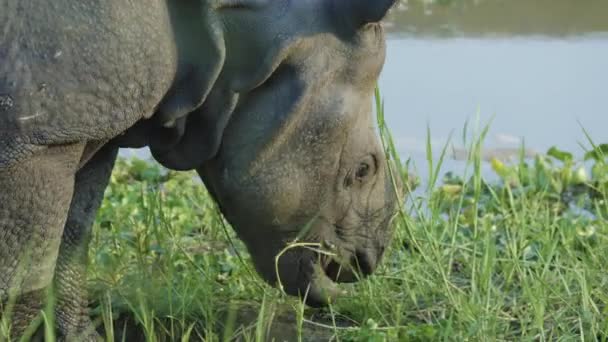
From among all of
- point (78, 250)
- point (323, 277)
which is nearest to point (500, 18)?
point (323, 277)

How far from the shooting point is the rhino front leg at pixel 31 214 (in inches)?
147

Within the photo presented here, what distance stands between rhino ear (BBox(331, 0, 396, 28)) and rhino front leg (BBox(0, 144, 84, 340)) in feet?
2.99

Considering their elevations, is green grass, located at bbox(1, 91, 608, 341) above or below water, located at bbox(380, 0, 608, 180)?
above

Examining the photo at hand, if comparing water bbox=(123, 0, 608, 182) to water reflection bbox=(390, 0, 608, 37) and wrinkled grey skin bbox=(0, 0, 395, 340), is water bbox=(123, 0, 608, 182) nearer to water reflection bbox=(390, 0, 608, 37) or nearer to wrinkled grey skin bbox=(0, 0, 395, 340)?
water reflection bbox=(390, 0, 608, 37)

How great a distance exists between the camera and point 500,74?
8.98 m

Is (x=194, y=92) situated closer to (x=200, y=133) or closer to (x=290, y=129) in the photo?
(x=200, y=133)

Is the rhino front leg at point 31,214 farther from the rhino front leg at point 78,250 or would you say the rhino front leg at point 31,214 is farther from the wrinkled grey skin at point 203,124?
the rhino front leg at point 78,250

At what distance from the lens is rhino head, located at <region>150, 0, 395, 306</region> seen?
420 cm

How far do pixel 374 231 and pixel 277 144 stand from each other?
59cm

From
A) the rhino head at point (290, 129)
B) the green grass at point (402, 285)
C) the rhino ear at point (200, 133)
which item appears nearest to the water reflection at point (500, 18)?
the green grass at point (402, 285)

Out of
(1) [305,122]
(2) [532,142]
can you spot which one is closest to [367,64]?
(1) [305,122]

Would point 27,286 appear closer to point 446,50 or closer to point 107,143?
point 107,143

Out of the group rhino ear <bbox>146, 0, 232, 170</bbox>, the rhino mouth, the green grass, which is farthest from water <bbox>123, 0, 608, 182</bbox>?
rhino ear <bbox>146, 0, 232, 170</bbox>

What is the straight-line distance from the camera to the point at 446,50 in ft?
32.1
